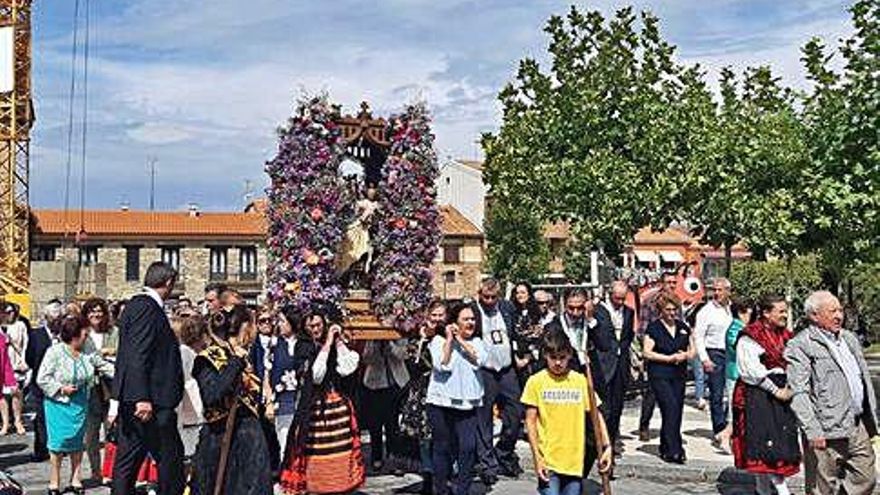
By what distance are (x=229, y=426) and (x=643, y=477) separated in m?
4.90

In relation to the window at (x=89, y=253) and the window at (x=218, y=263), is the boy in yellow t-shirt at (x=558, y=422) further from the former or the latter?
the window at (x=218, y=263)

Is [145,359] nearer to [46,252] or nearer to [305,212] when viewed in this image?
[305,212]

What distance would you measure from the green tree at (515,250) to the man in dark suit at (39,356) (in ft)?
137

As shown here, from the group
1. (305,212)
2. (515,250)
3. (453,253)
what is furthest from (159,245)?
(305,212)

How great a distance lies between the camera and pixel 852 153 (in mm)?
16359

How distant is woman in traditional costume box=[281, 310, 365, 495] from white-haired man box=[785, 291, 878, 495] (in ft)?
11.1

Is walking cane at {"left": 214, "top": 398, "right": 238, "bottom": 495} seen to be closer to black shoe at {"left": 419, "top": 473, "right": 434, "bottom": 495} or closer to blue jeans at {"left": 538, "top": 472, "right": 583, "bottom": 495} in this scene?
blue jeans at {"left": 538, "top": 472, "right": 583, "bottom": 495}

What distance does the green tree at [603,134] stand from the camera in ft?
79.1

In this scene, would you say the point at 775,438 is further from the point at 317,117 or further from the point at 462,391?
the point at 317,117

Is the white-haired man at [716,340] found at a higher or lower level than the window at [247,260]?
lower

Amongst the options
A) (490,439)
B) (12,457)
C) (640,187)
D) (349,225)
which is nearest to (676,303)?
(490,439)

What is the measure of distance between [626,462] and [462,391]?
2821 mm

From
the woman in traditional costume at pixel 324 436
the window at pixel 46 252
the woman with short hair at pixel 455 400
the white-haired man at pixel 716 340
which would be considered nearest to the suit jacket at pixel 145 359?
the woman in traditional costume at pixel 324 436

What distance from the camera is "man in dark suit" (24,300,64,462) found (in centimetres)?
1298
